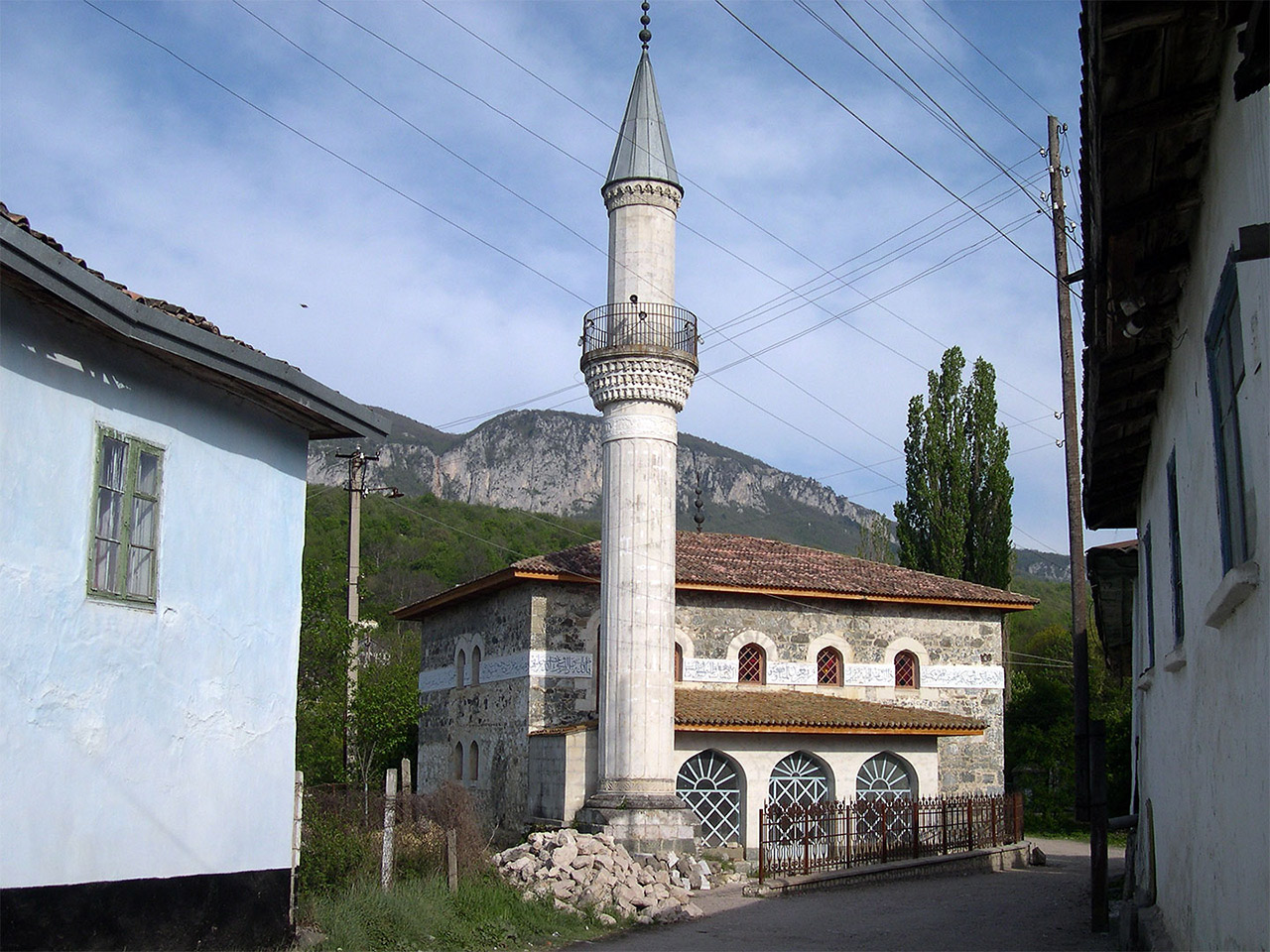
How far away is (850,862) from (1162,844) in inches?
454

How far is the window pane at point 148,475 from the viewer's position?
30.6 feet

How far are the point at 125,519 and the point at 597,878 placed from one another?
10.3 meters


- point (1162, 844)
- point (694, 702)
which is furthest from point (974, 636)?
point (1162, 844)

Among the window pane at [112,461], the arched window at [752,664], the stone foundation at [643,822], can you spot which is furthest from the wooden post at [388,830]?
the arched window at [752,664]

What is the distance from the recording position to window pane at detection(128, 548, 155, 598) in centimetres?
912

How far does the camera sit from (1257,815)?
5598mm

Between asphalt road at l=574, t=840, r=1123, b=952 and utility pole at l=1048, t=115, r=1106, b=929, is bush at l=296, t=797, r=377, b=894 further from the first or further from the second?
utility pole at l=1048, t=115, r=1106, b=929

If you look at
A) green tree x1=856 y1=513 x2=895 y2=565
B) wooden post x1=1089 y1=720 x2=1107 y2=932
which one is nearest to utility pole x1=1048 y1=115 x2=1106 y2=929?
wooden post x1=1089 y1=720 x2=1107 y2=932

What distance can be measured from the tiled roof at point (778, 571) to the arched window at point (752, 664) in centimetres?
130

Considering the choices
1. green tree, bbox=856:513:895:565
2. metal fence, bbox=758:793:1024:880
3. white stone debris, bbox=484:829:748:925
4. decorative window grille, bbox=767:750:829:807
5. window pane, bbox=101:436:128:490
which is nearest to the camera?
window pane, bbox=101:436:128:490

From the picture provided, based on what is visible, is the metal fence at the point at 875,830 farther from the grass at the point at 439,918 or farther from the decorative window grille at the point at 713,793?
the grass at the point at 439,918

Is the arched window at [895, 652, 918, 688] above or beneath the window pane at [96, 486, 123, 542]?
beneath

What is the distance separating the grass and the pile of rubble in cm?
66

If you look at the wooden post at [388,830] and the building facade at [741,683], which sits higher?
the building facade at [741,683]
